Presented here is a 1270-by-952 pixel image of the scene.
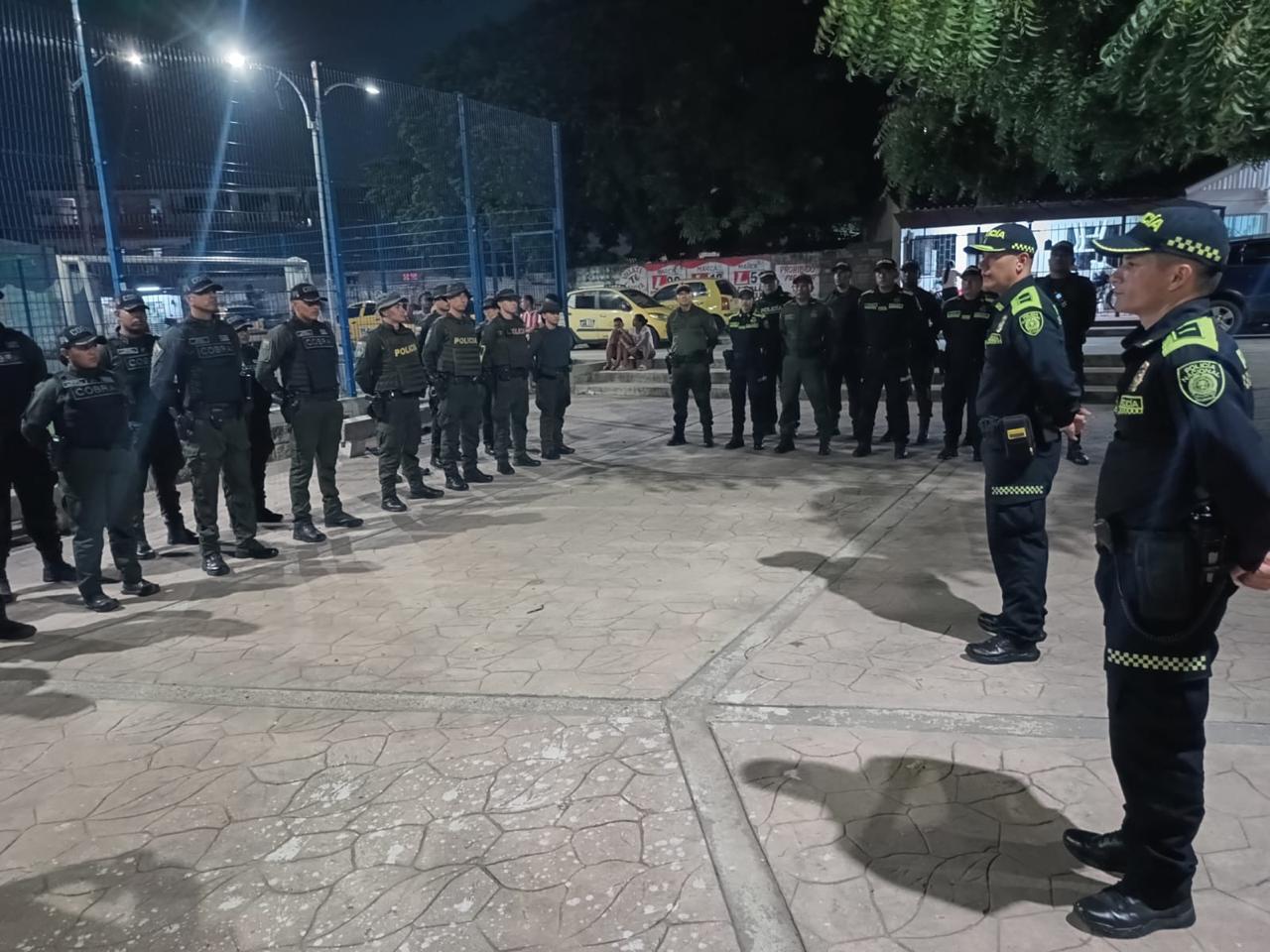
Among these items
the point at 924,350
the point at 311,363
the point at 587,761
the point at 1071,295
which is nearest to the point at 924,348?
the point at 924,350

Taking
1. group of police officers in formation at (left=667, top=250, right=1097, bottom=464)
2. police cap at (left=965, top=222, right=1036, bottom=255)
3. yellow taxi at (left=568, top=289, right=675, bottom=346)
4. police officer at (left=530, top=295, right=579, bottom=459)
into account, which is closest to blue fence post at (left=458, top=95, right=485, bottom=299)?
police officer at (left=530, top=295, right=579, bottom=459)

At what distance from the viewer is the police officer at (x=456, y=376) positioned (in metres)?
8.08

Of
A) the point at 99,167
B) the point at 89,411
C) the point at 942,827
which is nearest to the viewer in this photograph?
the point at 942,827

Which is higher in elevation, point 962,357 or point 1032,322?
point 1032,322

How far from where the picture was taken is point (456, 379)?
26.9 ft

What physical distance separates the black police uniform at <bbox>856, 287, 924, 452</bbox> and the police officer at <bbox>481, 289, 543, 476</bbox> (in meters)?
3.35

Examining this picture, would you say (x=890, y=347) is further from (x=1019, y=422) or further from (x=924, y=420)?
(x=1019, y=422)

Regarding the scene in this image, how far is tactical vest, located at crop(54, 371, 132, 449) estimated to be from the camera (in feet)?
16.9

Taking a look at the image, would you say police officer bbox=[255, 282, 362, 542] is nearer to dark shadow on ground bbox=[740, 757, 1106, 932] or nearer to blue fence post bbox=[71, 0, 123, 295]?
blue fence post bbox=[71, 0, 123, 295]

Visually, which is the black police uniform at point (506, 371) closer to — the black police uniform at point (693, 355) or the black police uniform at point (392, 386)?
the black police uniform at point (392, 386)

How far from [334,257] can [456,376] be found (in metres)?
3.63

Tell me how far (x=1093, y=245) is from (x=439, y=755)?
→ 282cm

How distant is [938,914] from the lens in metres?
2.45

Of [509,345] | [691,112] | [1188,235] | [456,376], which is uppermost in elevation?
[691,112]
